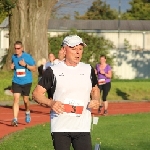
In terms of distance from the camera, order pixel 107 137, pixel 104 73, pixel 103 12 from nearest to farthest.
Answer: pixel 107 137 → pixel 104 73 → pixel 103 12

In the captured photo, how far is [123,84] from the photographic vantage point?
Result: 31.9 metres

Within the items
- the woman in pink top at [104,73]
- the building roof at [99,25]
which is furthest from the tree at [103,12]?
the woman in pink top at [104,73]

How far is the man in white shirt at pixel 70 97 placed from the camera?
8.39 meters

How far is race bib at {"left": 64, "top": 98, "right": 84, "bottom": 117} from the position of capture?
27.4ft

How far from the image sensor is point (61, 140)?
8422 millimetres

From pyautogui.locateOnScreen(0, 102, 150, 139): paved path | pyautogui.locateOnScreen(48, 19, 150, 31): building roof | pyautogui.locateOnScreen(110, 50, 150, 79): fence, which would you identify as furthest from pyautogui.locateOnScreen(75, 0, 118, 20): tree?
pyautogui.locateOnScreen(0, 102, 150, 139): paved path

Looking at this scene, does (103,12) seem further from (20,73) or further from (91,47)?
(20,73)

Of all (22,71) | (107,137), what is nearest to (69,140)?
(107,137)

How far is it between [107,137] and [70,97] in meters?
6.83

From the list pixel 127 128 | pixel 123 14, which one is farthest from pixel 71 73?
pixel 123 14

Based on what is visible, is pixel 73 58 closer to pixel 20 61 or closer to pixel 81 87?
pixel 81 87

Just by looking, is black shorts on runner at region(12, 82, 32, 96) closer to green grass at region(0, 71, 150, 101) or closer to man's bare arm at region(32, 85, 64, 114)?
man's bare arm at region(32, 85, 64, 114)

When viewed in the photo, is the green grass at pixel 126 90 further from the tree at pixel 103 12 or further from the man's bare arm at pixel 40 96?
the tree at pixel 103 12

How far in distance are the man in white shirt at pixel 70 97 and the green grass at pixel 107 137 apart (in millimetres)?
4724
